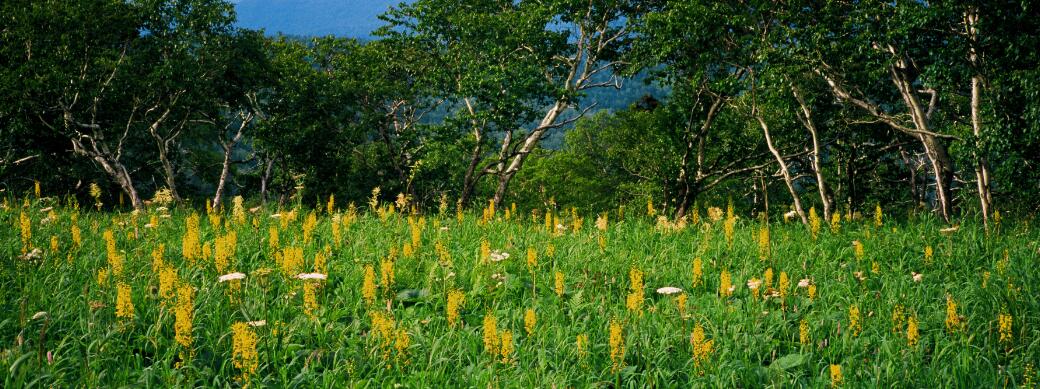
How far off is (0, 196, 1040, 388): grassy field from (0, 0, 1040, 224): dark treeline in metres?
5.66

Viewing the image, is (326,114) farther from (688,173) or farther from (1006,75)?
(1006,75)

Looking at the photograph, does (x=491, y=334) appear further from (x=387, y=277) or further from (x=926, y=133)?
(x=926, y=133)

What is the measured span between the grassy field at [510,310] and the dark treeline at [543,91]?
5.66 m

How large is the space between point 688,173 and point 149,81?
19.0 meters

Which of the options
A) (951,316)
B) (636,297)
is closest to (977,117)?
(951,316)

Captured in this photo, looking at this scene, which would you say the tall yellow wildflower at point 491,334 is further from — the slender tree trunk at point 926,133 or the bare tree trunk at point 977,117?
the slender tree trunk at point 926,133

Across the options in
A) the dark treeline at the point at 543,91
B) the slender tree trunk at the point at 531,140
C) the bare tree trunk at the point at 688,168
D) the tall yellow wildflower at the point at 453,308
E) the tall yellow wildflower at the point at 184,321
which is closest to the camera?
the tall yellow wildflower at the point at 184,321

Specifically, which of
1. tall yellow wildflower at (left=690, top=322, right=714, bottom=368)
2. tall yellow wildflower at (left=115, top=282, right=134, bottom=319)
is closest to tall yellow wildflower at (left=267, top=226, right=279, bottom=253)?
tall yellow wildflower at (left=115, top=282, right=134, bottom=319)

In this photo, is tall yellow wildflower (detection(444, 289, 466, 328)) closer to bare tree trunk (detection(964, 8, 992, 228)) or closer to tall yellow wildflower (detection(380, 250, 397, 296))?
tall yellow wildflower (detection(380, 250, 397, 296))

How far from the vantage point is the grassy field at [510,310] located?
13.2ft

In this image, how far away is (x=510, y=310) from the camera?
5141 mm

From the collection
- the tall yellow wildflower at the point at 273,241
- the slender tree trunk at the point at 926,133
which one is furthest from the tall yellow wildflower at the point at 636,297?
the slender tree trunk at the point at 926,133

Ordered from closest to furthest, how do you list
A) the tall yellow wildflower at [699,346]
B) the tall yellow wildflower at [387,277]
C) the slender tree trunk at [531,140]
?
the tall yellow wildflower at [699,346]
the tall yellow wildflower at [387,277]
the slender tree trunk at [531,140]

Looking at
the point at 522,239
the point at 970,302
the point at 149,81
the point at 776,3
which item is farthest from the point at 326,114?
the point at 970,302
